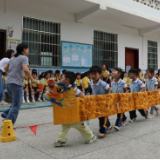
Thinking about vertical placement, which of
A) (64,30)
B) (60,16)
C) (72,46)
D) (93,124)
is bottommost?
(93,124)

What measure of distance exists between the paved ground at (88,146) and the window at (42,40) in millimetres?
4745

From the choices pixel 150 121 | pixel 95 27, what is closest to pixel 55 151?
pixel 150 121

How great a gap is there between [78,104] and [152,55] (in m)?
11.5

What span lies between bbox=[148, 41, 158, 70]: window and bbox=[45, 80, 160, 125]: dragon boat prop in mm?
9772

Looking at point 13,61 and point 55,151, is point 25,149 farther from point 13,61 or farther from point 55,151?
point 13,61

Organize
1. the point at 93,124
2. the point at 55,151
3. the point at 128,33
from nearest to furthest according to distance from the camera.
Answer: the point at 55,151, the point at 93,124, the point at 128,33

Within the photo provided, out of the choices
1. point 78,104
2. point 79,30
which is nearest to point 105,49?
point 79,30

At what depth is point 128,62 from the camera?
1249cm

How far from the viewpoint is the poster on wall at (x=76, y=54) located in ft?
31.4

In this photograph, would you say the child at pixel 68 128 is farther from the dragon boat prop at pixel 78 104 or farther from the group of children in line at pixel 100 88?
the dragon boat prop at pixel 78 104

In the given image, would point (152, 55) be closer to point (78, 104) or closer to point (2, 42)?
point (2, 42)

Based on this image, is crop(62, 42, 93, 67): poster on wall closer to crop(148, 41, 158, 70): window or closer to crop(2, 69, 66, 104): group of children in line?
crop(2, 69, 66, 104): group of children in line

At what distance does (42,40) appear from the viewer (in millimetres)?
9031

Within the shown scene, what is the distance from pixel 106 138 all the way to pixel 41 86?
4.73 meters
